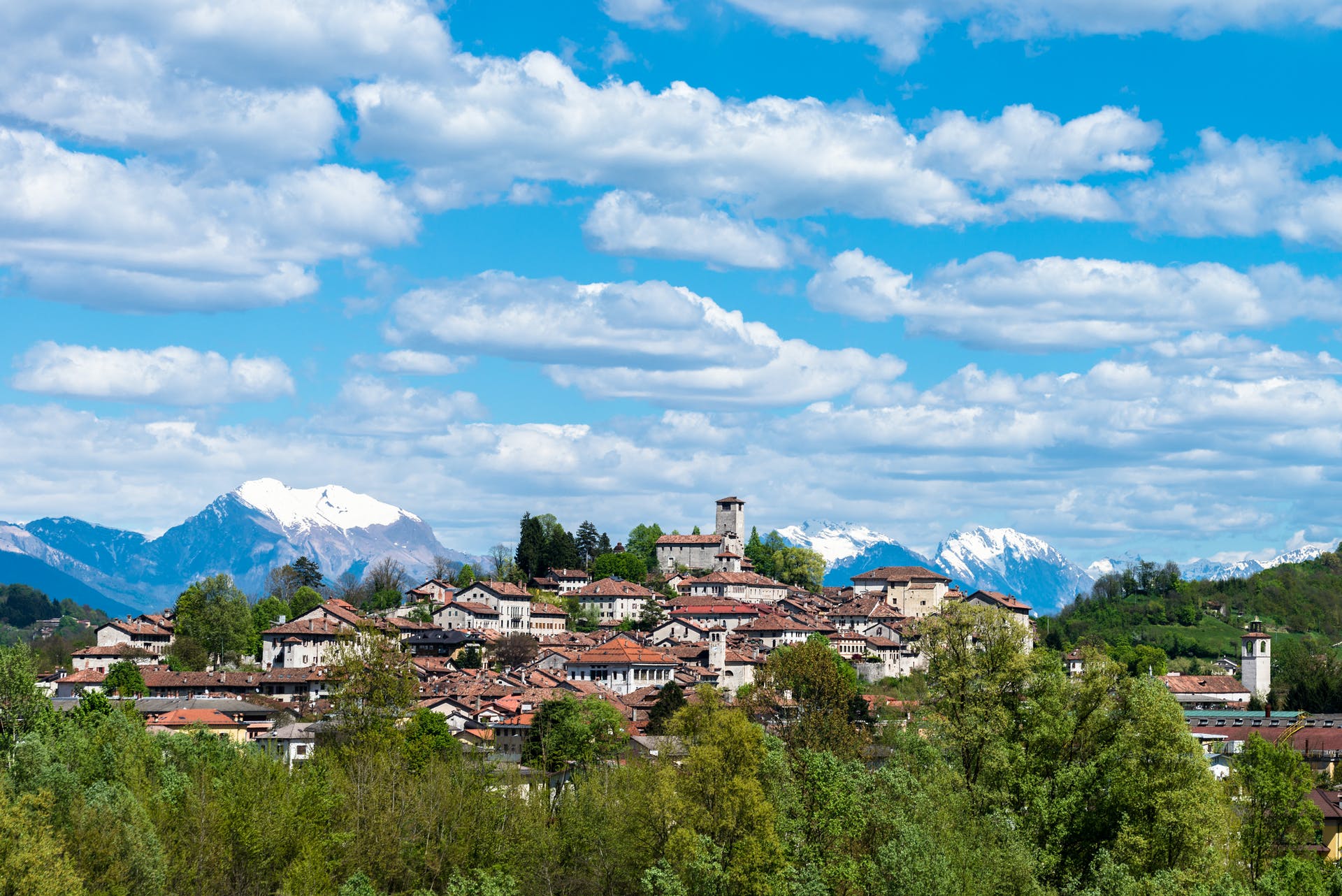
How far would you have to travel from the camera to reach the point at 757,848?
4888 cm

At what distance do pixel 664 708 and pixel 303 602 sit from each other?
201 feet

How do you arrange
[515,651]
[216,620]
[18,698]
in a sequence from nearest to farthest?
[18,698], [515,651], [216,620]

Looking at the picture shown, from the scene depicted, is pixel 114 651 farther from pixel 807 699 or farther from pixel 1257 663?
pixel 1257 663

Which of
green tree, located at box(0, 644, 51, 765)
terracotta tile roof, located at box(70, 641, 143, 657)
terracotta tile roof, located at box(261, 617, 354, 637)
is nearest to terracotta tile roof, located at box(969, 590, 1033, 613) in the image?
terracotta tile roof, located at box(261, 617, 354, 637)

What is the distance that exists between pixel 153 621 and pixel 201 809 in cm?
9813

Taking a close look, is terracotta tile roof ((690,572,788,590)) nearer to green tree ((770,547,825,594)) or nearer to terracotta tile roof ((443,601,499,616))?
green tree ((770,547,825,594))

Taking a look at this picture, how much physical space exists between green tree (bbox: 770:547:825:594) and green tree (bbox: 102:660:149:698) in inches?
3567

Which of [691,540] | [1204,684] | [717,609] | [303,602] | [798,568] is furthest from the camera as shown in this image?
[798,568]

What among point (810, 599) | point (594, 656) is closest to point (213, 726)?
point (594, 656)

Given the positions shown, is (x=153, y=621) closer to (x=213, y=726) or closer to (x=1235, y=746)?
(x=213, y=726)

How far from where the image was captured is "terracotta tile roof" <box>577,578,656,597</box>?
14975 centimetres

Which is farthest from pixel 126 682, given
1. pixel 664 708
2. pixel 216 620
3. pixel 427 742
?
pixel 427 742

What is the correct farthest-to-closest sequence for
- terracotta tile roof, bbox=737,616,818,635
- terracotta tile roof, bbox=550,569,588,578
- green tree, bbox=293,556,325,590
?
green tree, bbox=293,556,325,590
terracotta tile roof, bbox=550,569,588,578
terracotta tile roof, bbox=737,616,818,635

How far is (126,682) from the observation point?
339ft
